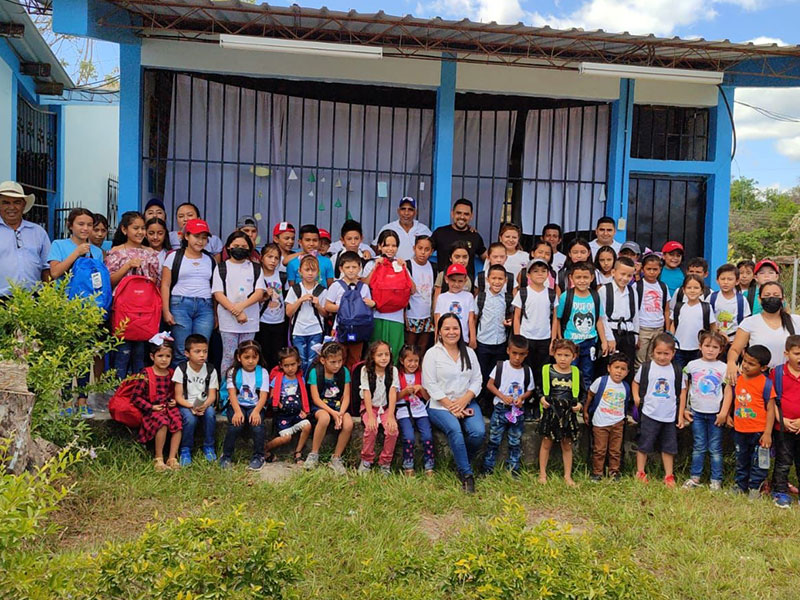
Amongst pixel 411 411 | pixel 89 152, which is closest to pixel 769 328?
pixel 411 411

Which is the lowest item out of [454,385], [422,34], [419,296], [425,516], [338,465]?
[425,516]

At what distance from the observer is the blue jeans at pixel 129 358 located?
5.27 m

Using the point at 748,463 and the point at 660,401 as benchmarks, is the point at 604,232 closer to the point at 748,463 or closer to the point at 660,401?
the point at 660,401

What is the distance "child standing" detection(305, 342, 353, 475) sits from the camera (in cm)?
512

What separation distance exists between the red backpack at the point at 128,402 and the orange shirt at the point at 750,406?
4.17 meters

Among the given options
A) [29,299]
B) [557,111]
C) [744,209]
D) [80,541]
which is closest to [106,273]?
[29,299]

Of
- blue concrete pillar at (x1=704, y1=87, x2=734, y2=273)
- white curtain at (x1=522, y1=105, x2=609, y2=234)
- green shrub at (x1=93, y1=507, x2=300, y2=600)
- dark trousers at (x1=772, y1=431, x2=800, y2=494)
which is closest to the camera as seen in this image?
green shrub at (x1=93, y1=507, x2=300, y2=600)

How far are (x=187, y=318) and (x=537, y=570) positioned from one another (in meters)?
3.64

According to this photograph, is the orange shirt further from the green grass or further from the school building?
the school building

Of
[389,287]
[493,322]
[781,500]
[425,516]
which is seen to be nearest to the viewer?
[425,516]

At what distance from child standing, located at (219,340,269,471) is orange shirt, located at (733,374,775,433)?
341 cm

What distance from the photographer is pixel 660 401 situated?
5195 millimetres

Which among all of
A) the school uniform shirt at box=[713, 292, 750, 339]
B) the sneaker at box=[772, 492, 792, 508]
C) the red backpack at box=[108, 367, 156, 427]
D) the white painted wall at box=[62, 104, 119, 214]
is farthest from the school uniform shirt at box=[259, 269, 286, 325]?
the white painted wall at box=[62, 104, 119, 214]

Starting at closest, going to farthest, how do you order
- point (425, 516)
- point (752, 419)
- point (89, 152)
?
point (425, 516) → point (752, 419) → point (89, 152)
